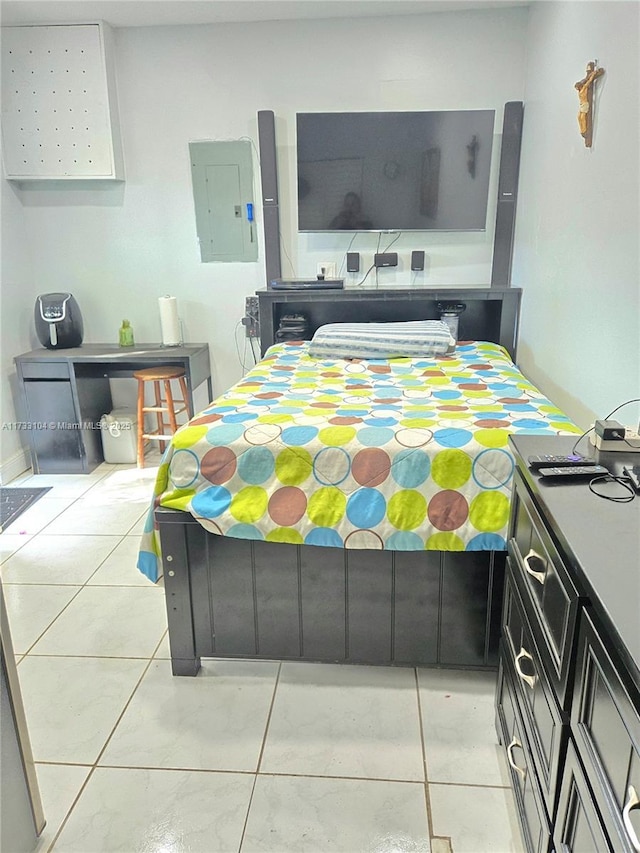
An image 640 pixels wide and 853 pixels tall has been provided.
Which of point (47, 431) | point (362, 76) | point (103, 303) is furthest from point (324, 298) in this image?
point (47, 431)

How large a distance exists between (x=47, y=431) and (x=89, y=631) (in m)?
1.74

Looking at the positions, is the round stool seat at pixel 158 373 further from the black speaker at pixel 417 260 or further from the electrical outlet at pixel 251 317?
the black speaker at pixel 417 260

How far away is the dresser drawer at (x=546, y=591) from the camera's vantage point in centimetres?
96

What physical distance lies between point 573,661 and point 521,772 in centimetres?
50

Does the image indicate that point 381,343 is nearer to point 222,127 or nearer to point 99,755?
point 222,127

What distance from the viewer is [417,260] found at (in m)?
3.52

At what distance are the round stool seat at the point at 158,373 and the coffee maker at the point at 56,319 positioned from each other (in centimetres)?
48

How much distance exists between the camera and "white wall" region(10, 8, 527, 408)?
10.8 ft

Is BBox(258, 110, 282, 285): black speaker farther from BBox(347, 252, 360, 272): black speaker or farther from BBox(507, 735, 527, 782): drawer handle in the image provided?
BBox(507, 735, 527, 782): drawer handle

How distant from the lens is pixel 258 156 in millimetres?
3486

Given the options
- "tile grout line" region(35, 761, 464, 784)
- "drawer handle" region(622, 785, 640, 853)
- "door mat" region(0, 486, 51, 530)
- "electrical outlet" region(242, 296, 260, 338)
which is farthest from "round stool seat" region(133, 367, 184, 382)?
"drawer handle" region(622, 785, 640, 853)

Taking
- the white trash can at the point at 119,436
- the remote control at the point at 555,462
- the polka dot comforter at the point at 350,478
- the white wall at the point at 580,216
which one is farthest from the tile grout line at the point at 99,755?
the white trash can at the point at 119,436

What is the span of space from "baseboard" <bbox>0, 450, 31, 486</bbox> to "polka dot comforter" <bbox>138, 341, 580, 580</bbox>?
210 centimetres

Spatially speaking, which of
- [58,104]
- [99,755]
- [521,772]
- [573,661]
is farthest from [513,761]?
[58,104]
